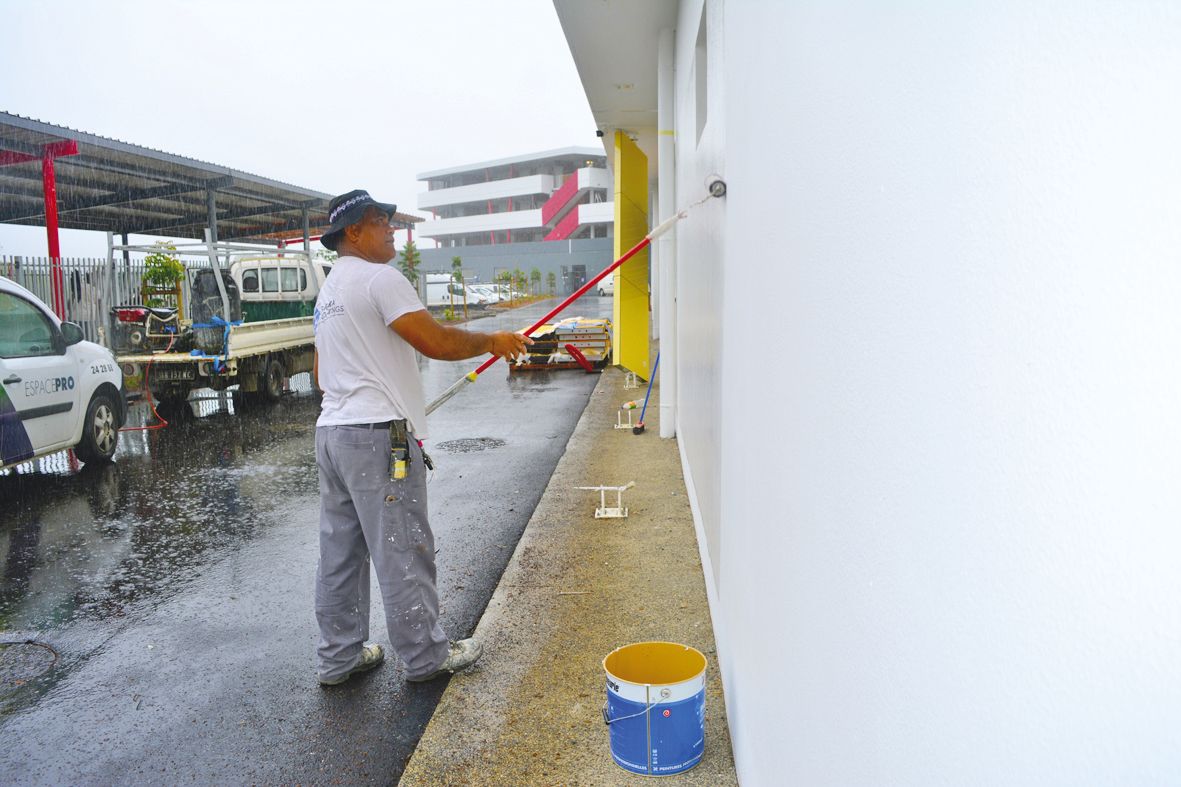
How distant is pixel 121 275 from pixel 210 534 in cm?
1358

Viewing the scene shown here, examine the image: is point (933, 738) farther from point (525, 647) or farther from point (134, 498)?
point (134, 498)

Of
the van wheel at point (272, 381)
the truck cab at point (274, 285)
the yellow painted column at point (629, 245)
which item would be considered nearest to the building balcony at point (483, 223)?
the truck cab at point (274, 285)

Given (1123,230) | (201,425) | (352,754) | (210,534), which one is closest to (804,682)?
(1123,230)

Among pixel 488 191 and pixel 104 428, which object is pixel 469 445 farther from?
pixel 488 191

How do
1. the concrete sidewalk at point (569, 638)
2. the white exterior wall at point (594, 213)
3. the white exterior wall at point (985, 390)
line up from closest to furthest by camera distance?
the white exterior wall at point (985, 390), the concrete sidewalk at point (569, 638), the white exterior wall at point (594, 213)

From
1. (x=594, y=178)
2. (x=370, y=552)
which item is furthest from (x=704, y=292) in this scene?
(x=594, y=178)

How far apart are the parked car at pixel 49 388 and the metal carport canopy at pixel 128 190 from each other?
4517mm

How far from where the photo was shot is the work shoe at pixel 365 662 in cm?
368

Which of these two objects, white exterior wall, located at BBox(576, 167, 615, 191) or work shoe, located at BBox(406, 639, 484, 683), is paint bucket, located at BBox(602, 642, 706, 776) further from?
white exterior wall, located at BBox(576, 167, 615, 191)

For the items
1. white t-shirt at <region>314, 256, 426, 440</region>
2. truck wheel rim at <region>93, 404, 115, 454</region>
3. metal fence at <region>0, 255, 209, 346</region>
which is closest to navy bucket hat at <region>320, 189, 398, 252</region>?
white t-shirt at <region>314, 256, 426, 440</region>

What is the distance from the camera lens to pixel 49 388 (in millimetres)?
7285

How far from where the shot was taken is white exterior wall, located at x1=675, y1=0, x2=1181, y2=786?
65cm

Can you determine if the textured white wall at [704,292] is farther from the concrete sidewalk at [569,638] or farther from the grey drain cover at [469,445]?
the grey drain cover at [469,445]

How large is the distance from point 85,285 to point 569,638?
16.3 meters
